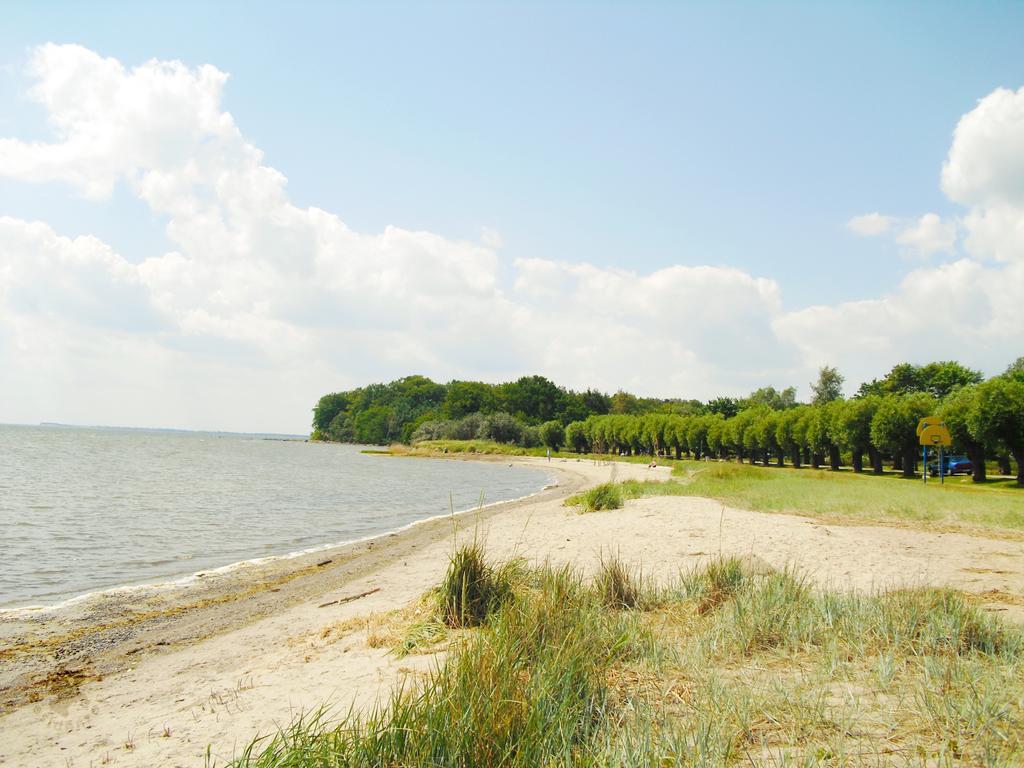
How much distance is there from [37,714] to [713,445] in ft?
238

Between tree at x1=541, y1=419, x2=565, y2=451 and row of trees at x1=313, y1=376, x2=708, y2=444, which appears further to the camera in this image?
row of trees at x1=313, y1=376, x2=708, y2=444

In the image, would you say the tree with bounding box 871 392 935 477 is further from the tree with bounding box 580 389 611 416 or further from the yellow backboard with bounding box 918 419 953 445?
the tree with bounding box 580 389 611 416

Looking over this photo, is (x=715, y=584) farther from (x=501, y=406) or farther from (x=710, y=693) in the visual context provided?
(x=501, y=406)

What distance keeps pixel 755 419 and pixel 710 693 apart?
6506 cm

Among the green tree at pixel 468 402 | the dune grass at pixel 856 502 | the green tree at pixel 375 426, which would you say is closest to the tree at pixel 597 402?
the green tree at pixel 468 402

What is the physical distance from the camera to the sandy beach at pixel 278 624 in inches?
224

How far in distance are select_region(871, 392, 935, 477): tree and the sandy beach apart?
3328 cm

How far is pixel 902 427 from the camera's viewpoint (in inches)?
1746

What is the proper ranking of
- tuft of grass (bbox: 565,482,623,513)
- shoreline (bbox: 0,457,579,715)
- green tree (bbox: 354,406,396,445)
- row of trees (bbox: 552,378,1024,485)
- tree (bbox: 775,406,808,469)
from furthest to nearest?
green tree (bbox: 354,406,396,445)
tree (bbox: 775,406,808,469)
row of trees (bbox: 552,378,1024,485)
tuft of grass (bbox: 565,482,623,513)
shoreline (bbox: 0,457,579,715)

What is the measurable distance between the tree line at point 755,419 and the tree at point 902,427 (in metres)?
0.07

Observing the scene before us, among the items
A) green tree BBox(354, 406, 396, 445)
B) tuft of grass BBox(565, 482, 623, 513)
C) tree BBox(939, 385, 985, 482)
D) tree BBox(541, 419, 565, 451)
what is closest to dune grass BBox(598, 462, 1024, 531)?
tuft of grass BBox(565, 482, 623, 513)

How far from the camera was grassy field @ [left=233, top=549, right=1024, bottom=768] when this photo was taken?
138 inches

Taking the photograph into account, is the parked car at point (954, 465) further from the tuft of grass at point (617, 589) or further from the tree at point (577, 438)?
the tree at point (577, 438)

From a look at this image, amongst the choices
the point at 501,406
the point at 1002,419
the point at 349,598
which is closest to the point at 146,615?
the point at 349,598
